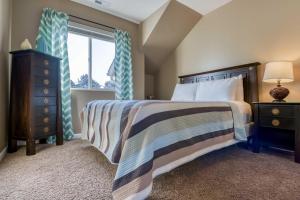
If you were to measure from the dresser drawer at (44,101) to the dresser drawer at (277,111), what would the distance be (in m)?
2.86

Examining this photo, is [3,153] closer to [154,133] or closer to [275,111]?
[154,133]

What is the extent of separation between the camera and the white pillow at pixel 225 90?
8.14 ft

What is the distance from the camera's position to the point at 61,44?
2885mm

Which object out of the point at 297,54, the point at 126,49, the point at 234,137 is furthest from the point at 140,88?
the point at 297,54

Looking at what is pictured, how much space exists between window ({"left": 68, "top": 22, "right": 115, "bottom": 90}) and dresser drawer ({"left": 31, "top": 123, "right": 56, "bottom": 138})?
0.95 meters

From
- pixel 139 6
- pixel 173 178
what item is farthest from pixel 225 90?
pixel 139 6

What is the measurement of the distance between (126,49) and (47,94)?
6.11 ft

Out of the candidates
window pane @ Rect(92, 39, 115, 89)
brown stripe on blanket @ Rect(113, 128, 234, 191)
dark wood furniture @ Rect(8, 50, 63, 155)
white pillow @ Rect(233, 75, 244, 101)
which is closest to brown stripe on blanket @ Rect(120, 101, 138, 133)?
brown stripe on blanket @ Rect(113, 128, 234, 191)

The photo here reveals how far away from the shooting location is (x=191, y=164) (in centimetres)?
180

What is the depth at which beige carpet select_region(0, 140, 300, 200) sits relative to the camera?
1.22 metres

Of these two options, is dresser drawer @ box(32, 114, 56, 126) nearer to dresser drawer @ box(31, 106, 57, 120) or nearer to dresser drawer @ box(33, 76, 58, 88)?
dresser drawer @ box(31, 106, 57, 120)

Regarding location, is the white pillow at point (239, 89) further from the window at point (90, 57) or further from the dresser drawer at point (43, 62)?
the dresser drawer at point (43, 62)

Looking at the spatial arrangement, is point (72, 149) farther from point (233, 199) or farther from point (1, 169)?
point (233, 199)

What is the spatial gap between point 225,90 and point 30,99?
8.69 feet
